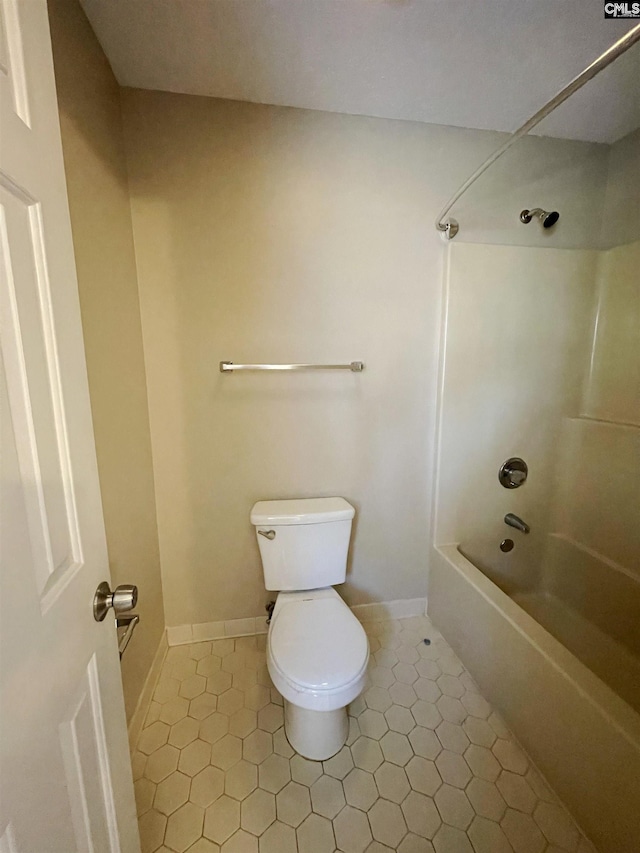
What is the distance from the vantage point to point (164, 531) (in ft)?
5.38

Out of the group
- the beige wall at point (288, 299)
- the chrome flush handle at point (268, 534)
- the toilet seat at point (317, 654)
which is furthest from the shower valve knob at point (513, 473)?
the chrome flush handle at point (268, 534)

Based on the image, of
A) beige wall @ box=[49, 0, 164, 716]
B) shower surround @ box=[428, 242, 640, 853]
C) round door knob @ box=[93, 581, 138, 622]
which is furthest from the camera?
shower surround @ box=[428, 242, 640, 853]

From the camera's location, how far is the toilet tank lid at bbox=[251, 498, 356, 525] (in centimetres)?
151

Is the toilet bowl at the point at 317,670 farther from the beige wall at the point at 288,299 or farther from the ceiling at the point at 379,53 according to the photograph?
the ceiling at the point at 379,53

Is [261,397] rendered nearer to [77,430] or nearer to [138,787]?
[77,430]

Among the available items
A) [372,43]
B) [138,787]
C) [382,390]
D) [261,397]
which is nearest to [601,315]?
[382,390]

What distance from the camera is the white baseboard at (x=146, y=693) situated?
4.18 ft

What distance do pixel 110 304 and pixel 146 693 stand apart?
4.92ft

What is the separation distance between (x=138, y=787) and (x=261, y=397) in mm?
1415

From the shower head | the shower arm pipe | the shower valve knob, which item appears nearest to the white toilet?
the shower valve knob

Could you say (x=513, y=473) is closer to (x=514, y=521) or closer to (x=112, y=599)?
(x=514, y=521)

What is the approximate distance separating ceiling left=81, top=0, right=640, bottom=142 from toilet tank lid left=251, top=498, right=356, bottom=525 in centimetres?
166

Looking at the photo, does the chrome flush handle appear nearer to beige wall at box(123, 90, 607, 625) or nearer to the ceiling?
beige wall at box(123, 90, 607, 625)

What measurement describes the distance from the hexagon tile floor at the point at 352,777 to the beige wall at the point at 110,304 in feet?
0.89
